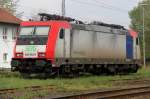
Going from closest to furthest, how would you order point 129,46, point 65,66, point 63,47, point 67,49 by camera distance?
point 63,47 < point 65,66 < point 67,49 < point 129,46

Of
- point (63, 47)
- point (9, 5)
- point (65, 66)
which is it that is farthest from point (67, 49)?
point (9, 5)

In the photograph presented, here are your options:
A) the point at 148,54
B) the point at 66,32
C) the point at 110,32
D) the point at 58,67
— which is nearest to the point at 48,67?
the point at 58,67

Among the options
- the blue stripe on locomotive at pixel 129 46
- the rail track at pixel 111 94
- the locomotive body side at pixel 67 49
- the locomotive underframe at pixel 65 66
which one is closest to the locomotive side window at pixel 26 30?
the locomotive body side at pixel 67 49

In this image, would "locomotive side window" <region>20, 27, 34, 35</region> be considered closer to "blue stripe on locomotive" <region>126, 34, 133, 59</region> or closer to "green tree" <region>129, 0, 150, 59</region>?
"blue stripe on locomotive" <region>126, 34, 133, 59</region>

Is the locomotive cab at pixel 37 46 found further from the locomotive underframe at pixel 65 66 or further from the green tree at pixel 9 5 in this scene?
the green tree at pixel 9 5

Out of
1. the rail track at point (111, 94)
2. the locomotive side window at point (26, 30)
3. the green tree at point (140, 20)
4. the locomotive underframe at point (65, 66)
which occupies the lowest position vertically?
the rail track at point (111, 94)

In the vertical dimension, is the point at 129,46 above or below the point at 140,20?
below

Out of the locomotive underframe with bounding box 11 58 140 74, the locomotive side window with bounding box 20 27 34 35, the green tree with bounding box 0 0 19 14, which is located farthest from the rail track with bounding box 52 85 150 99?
the green tree with bounding box 0 0 19 14

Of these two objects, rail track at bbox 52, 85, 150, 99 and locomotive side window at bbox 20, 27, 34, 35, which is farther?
locomotive side window at bbox 20, 27, 34, 35

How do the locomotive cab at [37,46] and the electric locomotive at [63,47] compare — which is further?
the electric locomotive at [63,47]


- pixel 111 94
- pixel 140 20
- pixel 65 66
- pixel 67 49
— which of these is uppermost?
pixel 140 20

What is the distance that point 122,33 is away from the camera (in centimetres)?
3278

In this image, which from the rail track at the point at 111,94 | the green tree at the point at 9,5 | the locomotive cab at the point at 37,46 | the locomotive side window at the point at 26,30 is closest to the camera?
the rail track at the point at 111,94

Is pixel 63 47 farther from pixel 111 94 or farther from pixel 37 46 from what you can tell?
pixel 111 94
